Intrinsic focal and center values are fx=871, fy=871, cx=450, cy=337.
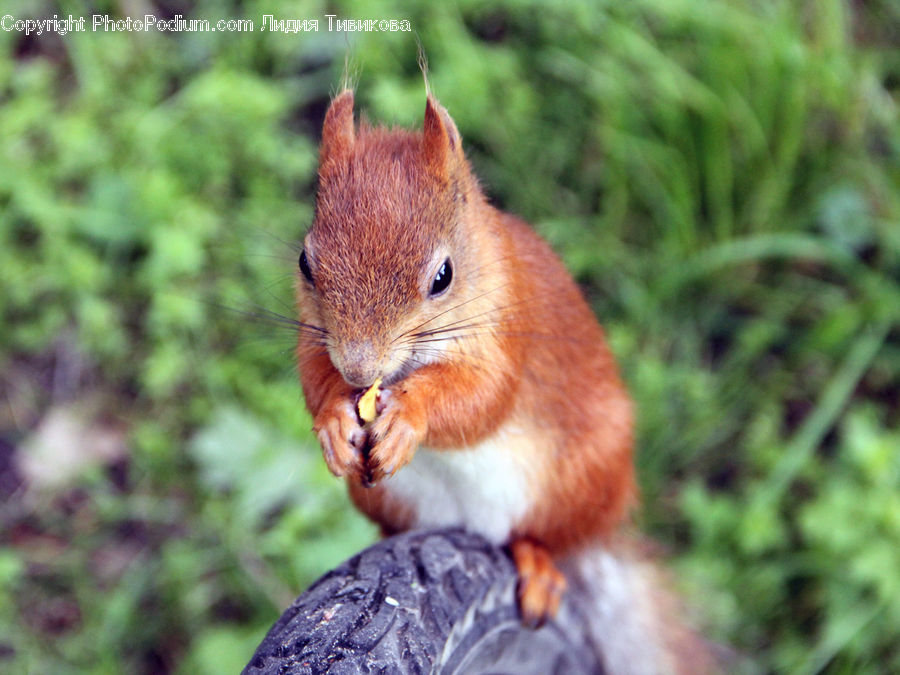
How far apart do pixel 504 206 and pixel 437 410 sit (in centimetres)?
Result: 155

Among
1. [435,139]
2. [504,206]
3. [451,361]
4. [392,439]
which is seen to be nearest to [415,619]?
[392,439]

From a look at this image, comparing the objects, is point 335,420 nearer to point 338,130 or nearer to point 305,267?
point 305,267

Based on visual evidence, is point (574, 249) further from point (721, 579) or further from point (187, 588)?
point (187, 588)

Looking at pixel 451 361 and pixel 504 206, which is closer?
pixel 451 361

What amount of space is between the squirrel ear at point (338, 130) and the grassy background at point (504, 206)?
798mm

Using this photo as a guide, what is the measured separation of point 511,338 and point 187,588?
1.29m

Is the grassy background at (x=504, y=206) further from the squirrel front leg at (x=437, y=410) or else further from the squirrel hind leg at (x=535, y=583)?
the squirrel front leg at (x=437, y=410)

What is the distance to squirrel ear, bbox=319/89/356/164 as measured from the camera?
1.34 metres

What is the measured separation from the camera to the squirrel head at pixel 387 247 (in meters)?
1.21

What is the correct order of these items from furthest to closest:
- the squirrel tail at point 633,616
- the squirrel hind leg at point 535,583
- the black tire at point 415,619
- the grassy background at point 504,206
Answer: the grassy background at point 504,206, the squirrel tail at point 633,616, the squirrel hind leg at point 535,583, the black tire at point 415,619

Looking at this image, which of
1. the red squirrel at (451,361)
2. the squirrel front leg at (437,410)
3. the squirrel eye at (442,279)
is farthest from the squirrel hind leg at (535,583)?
the squirrel eye at (442,279)

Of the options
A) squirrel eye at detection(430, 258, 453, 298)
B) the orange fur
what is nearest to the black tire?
the orange fur

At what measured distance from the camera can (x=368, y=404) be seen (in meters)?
1.25

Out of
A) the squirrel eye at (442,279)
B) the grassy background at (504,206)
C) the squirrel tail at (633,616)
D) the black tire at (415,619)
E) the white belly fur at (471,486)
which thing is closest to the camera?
the black tire at (415,619)
